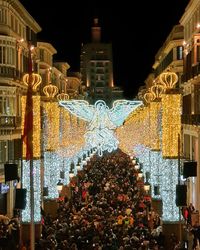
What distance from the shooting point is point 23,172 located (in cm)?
2988

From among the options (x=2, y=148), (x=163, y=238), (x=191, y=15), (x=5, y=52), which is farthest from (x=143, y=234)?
(x=191, y=15)

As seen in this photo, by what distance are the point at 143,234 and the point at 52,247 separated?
4654 millimetres

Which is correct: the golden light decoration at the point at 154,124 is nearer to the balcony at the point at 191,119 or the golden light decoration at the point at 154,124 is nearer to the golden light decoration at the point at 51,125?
the balcony at the point at 191,119

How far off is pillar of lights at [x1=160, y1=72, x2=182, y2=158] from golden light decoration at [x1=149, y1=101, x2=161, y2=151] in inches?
268

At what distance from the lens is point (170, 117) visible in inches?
1158

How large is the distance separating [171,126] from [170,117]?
38 centimetres

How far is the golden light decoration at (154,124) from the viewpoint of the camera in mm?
37281

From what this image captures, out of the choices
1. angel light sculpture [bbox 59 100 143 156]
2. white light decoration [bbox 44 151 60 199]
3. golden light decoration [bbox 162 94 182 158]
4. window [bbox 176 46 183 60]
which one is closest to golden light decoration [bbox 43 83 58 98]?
white light decoration [bbox 44 151 60 199]

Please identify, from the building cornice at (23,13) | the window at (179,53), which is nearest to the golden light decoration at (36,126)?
the building cornice at (23,13)

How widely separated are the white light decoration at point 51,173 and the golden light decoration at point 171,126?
1037 centimetres

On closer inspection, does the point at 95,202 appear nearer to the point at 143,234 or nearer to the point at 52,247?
the point at 143,234

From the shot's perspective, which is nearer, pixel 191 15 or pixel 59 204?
pixel 59 204

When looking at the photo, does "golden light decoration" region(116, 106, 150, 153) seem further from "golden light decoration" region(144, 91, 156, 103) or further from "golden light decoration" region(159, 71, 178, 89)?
"golden light decoration" region(159, 71, 178, 89)

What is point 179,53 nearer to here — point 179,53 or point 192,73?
point 179,53
